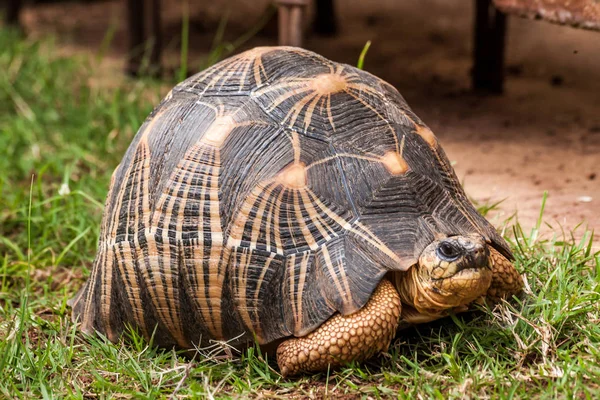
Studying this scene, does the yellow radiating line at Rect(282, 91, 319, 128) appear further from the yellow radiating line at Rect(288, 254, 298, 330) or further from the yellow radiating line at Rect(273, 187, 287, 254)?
the yellow radiating line at Rect(288, 254, 298, 330)

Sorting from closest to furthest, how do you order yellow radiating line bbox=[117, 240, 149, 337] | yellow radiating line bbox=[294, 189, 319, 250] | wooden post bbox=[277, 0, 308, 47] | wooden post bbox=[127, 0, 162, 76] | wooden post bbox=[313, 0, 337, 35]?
yellow radiating line bbox=[294, 189, 319, 250]
yellow radiating line bbox=[117, 240, 149, 337]
wooden post bbox=[277, 0, 308, 47]
wooden post bbox=[127, 0, 162, 76]
wooden post bbox=[313, 0, 337, 35]

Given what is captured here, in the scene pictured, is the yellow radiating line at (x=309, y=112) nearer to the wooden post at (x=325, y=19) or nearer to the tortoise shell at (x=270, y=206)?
the tortoise shell at (x=270, y=206)

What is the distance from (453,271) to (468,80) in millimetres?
3856

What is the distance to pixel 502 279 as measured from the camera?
247cm

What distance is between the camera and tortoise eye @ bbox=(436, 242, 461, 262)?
7.23 ft

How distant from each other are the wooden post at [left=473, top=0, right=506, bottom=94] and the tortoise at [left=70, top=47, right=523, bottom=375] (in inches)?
114

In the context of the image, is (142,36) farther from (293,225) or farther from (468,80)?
(293,225)

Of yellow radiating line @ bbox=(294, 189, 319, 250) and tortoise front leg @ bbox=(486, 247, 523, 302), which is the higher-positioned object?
yellow radiating line @ bbox=(294, 189, 319, 250)

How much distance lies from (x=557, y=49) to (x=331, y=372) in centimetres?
481

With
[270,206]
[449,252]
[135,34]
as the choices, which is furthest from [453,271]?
[135,34]

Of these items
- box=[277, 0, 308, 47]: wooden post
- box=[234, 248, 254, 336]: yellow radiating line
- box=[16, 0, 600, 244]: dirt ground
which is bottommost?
box=[16, 0, 600, 244]: dirt ground

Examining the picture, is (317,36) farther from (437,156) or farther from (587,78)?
(437,156)

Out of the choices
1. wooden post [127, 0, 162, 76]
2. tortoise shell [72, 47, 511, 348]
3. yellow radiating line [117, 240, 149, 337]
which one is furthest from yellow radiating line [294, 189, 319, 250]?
wooden post [127, 0, 162, 76]

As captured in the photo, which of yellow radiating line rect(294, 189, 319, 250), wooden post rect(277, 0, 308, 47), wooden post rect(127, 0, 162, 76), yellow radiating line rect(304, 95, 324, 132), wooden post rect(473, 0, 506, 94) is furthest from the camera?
wooden post rect(127, 0, 162, 76)
